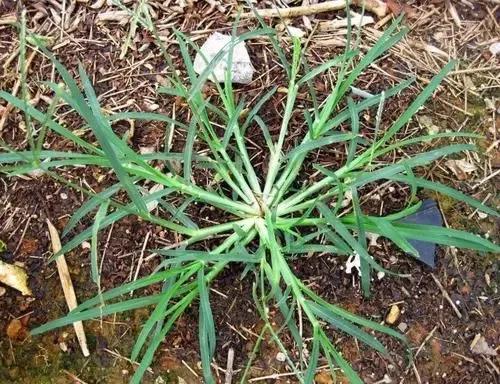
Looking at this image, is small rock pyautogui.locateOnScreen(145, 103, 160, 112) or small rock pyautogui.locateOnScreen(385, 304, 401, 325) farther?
small rock pyautogui.locateOnScreen(145, 103, 160, 112)

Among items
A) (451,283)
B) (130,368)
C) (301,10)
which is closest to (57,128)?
(130,368)

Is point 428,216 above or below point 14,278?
above

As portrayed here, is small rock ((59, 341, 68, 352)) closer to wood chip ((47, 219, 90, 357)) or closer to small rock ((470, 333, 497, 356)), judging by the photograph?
wood chip ((47, 219, 90, 357))

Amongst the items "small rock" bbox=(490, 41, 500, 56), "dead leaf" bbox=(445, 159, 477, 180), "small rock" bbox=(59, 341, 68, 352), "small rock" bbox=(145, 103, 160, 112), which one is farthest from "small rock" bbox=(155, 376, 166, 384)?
"small rock" bbox=(490, 41, 500, 56)

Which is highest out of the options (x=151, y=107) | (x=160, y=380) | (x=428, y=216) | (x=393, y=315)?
(x=151, y=107)

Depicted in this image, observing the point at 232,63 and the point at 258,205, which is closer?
the point at 258,205

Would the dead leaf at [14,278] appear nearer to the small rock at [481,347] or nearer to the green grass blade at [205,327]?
the green grass blade at [205,327]

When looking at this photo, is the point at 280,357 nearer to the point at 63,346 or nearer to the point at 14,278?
the point at 63,346

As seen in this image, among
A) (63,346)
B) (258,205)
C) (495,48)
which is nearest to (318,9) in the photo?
(495,48)

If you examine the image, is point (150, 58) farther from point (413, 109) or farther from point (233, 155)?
point (413, 109)
